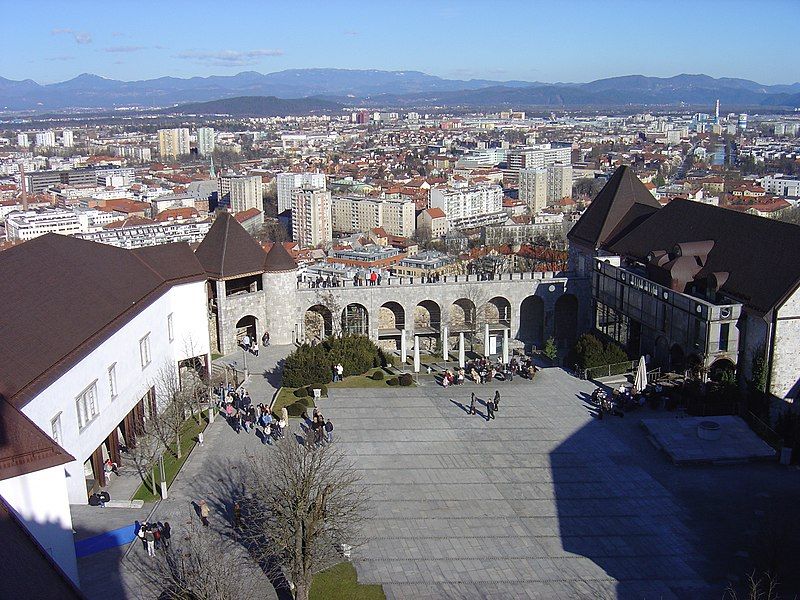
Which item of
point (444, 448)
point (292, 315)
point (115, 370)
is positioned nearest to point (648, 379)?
point (444, 448)

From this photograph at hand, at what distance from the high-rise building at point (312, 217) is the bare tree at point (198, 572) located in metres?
97.8

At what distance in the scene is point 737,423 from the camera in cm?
2953

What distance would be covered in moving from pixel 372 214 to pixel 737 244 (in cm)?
9123

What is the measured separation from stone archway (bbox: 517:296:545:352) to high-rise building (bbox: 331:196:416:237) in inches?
2773

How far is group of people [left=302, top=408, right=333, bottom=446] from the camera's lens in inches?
1121

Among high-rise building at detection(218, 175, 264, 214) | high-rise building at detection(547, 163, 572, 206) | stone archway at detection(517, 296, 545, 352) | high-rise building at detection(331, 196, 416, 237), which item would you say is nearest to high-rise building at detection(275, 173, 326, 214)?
high-rise building at detection(218, 175, 264, 214)

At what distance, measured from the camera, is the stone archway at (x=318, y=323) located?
147 ft

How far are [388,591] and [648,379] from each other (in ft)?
62.7

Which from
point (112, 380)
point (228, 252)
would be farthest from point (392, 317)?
point (112, 380)

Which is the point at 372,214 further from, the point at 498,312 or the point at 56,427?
the point at 56,427

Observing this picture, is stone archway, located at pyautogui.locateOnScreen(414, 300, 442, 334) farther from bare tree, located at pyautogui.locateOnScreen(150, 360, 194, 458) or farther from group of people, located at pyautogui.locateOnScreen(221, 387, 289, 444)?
Result: bare tree, located at pyautogui.locateOnScreen(150, 360, 194, 458)

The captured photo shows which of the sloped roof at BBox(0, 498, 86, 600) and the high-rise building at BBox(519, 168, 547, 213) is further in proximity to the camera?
the high-rise building at BBox(519, 168, 547, 213)

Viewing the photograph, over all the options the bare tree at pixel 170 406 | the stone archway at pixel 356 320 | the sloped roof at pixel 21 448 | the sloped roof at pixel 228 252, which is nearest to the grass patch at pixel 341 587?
the sloped roof at pixel 21 448

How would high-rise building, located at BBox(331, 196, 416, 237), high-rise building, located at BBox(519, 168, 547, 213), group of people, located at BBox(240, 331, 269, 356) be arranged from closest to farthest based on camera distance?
1. group of people, located at BBox(240, 331, 269, 356)
2. high-rise building, located at BBox(331, 196, 416, 237)
3. high-rise building, located at BBox(519, 168, 547, 213)
